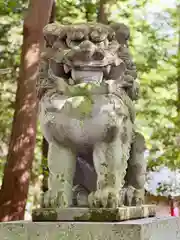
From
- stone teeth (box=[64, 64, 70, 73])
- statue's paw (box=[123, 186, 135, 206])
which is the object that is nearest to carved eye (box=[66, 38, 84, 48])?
stone teeth (box=[64, 64, 70, 73])

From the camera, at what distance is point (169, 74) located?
28.1 feet

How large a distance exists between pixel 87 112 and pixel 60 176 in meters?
0.45

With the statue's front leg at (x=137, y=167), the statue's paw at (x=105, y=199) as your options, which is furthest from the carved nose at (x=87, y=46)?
the statue's paw at (x=105, y=199)

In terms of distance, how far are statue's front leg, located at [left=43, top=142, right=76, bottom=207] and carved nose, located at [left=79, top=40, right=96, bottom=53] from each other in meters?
0.65

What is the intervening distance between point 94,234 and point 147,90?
567 cm

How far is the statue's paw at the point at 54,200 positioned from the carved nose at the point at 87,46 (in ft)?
3.08

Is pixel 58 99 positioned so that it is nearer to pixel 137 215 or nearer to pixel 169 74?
pixel 137 215

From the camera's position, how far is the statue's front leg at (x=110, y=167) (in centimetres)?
301

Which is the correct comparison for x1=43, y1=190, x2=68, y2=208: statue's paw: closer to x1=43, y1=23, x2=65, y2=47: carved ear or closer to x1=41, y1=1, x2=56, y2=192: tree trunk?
x1=43, y1=23, x2=65, y2=47: carved ear

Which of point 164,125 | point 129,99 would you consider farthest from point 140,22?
point 129,99

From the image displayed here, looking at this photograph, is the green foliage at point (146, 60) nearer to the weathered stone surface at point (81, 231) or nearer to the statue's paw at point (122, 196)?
the statue's paw at point (122, 196)

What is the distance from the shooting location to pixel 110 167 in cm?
310

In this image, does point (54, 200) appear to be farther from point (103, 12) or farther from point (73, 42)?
point (103, 12)

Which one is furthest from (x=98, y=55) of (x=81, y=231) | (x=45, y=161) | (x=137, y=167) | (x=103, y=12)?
(x=103, y=12)
